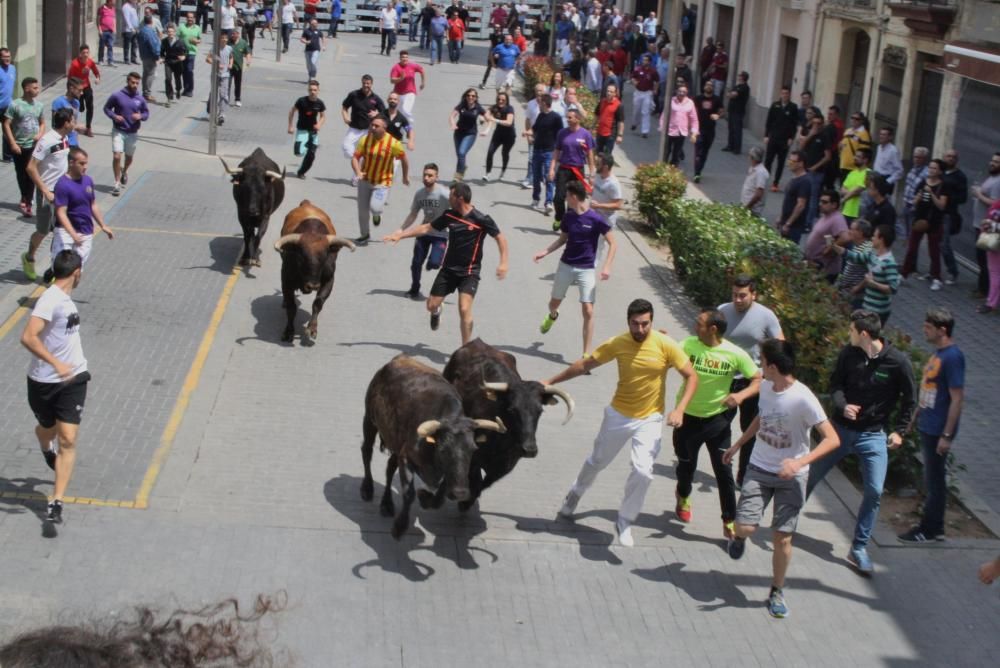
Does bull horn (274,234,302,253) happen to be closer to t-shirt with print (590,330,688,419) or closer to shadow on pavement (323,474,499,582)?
shadow on pavement (323,474,499,582)

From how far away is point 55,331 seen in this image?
30.0 feet

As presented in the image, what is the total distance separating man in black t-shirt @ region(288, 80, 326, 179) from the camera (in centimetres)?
2139

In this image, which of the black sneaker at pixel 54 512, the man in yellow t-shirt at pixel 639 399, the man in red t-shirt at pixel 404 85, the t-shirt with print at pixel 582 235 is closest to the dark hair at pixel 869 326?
the man in yellow t-shirt at pixel 639 399

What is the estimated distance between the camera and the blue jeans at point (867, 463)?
380 inches

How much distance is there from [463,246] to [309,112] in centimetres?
905

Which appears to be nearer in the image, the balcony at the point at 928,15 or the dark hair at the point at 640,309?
the dark hair at the point at 640,309

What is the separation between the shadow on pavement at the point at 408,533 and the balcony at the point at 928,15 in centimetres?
1535

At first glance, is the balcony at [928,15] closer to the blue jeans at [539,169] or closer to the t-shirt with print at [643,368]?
the blue jeans at [539,169]

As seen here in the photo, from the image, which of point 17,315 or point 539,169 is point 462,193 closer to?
point 17,315

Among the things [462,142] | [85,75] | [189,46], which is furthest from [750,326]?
[189,46]

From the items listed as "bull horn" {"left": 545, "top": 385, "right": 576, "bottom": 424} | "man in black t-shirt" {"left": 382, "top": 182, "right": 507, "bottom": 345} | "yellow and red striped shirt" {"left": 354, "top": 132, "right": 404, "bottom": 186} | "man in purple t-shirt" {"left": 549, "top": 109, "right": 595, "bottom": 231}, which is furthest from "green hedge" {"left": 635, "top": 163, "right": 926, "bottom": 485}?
"yellow and red striped shirt" {"left": 354, "top": 132, "right": 404, "bottom": 186}

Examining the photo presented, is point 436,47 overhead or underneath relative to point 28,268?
overhead

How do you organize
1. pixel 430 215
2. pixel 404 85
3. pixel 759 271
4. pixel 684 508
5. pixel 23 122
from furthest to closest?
pixel 404 85, pixel 23 122, pixel 430 215, pixel 759 271, pixel 684 508

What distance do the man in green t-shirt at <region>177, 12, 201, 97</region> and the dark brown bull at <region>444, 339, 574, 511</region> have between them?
20472mm
